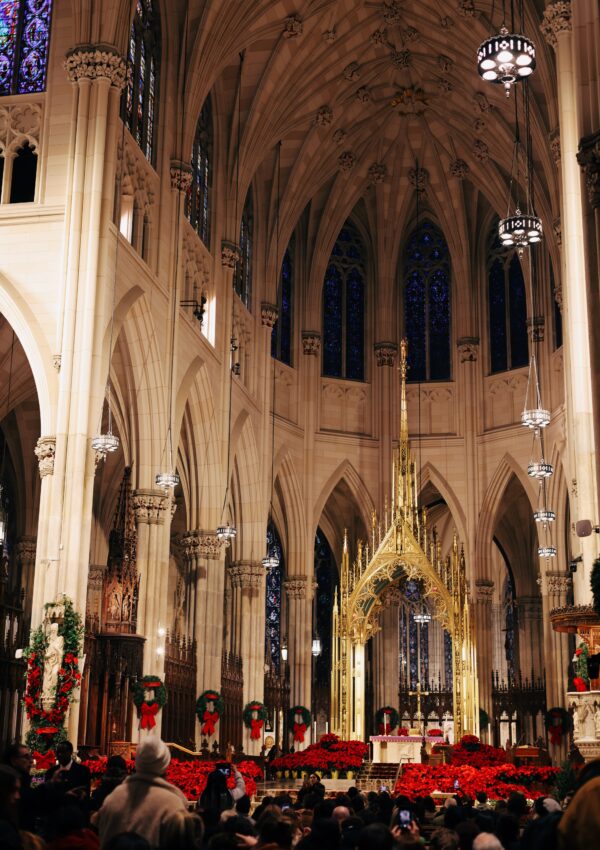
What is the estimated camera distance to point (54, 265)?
23719 millimetres

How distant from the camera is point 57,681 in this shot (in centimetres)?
2036

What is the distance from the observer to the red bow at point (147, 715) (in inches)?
970

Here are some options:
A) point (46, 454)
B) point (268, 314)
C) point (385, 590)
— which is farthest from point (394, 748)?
point (268, 314)

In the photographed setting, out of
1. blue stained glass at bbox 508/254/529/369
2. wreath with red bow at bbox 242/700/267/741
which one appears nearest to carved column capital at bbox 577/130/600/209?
wreath with red bow at bbox 242/700/267/741

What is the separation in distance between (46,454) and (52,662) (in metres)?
4.14

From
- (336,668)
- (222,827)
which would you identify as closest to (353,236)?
(336,668)

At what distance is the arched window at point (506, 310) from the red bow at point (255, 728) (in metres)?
14.7

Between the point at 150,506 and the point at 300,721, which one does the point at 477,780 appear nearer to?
the point at 150,506

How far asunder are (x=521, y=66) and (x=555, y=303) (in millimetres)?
22974

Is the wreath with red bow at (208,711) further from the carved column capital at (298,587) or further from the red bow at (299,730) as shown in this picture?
the carved column capital at (298,587)

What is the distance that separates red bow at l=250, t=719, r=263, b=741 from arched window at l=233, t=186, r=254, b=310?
1291 centimetres

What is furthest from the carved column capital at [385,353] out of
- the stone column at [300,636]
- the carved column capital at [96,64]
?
the carved column capital at [96,64]

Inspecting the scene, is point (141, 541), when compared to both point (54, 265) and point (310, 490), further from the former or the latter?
point (310, 490)

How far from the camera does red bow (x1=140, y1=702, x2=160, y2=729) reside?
24641mm
